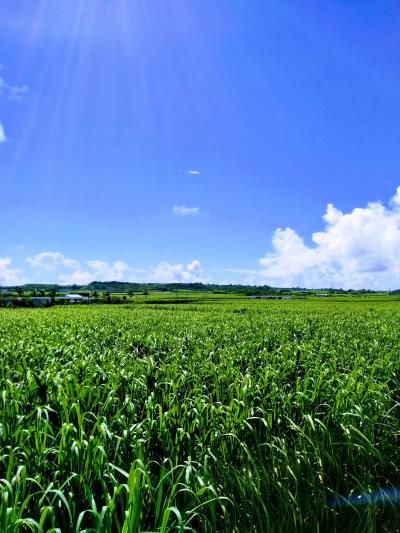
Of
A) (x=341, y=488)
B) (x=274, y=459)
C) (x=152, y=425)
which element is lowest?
(x=341, y=488)

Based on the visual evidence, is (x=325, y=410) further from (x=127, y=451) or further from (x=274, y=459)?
(x=127, y=451)

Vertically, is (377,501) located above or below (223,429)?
below

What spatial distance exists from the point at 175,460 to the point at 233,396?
2.73 m

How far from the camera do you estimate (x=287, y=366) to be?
902 centimetres

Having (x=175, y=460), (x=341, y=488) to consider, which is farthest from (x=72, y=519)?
(x=341, y=488)

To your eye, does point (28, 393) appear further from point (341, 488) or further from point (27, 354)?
point (341, 488)

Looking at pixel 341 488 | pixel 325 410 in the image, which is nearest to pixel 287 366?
pixel 325 410

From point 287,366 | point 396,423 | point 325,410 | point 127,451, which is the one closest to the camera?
point 127,451

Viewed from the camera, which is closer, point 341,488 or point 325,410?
point 341,488

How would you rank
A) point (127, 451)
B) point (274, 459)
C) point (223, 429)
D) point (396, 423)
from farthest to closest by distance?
point (396, 423) → point (223, 429) → point (274, 459) → point (127, 451)

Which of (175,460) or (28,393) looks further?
(28,393)

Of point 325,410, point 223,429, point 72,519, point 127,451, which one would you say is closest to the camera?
Result: point 72,519

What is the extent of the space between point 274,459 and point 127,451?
1839 millimetres

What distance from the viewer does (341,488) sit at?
4836 millimetres
